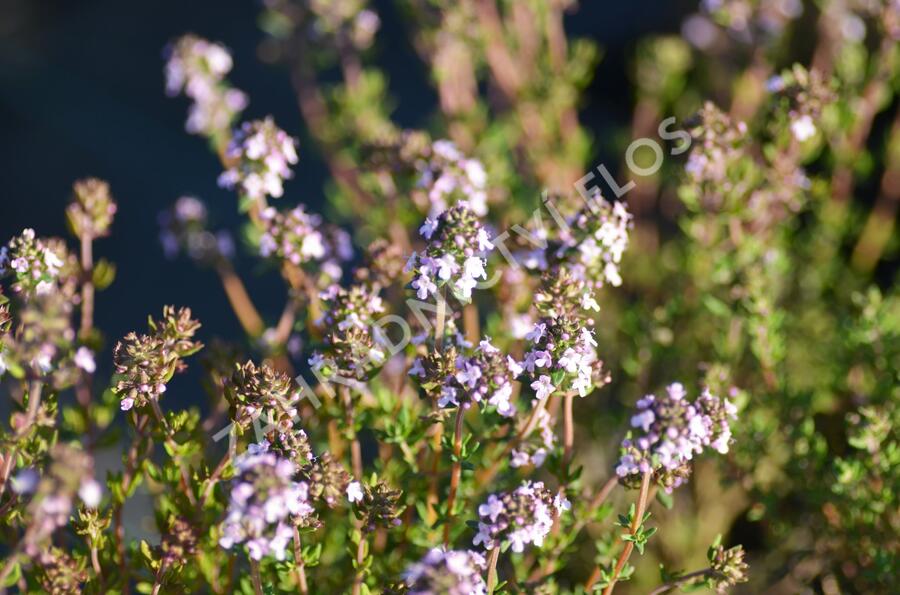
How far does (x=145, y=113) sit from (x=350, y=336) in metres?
4.30

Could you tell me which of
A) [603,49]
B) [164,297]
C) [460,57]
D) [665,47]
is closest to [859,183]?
[665,47]

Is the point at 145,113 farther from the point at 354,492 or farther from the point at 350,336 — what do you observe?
the point at 354,492

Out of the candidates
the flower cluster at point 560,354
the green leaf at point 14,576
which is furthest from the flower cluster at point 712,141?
the green leaf at point 14,576

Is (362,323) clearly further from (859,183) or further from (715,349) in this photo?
(859,183)

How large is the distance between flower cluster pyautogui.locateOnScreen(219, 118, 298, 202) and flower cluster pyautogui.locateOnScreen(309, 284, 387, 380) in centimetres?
52

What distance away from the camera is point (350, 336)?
7.72 feet

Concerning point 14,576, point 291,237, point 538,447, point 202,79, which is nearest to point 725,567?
point 538,447

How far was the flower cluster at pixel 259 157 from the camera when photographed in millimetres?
2814

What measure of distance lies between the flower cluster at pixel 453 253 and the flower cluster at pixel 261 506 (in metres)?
0.62

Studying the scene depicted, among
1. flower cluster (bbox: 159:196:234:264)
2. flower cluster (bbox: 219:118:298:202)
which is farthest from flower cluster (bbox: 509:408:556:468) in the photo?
flower cluster (bbox: 159:196:234:264)

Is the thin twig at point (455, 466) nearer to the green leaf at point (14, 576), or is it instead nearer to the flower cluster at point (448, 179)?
the flower cluster at point (448, 179)

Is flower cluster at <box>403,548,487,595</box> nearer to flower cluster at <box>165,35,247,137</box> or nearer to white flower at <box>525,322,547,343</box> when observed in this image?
white flower at <box>525,322,547,343</box>

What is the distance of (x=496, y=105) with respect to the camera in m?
4.97

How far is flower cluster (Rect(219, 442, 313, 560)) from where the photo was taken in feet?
5.86
